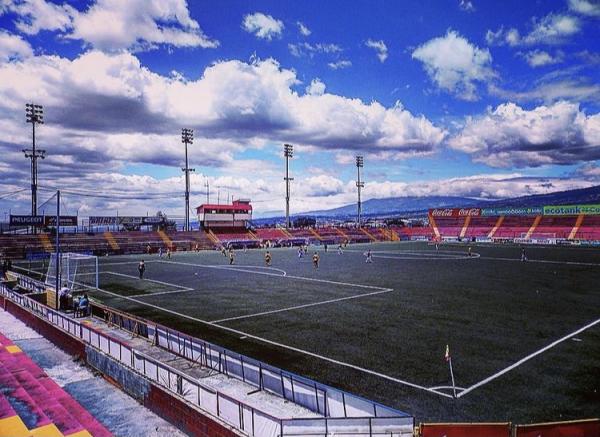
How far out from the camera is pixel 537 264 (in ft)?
147

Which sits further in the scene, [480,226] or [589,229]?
[480,226]

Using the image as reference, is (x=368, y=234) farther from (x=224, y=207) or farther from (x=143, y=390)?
(x=143, y=390)

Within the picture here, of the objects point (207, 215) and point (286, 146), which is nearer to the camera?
point (207, 215)

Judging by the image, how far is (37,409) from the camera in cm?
1046

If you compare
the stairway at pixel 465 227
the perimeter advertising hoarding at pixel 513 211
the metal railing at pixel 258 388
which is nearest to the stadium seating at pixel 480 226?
the stairway at pixel 465 227

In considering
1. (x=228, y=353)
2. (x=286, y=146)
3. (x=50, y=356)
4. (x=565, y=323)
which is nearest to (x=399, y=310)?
(x=565, y=323)

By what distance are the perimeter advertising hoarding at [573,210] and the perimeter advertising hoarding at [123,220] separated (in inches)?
3323

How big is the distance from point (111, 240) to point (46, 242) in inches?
394

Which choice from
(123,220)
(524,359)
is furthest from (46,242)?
(524,359)

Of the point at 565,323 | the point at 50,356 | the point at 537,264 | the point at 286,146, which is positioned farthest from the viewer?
the point at 286,146

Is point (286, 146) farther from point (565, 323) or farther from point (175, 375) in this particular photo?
point (175, 375)

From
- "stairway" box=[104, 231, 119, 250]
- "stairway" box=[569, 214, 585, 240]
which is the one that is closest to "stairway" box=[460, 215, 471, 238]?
"stairway" box=[569, 214, 585, 240]

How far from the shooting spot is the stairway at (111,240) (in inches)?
2765

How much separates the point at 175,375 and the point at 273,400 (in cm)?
269
